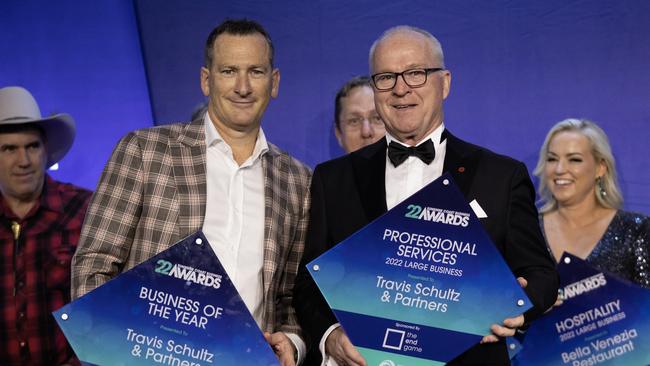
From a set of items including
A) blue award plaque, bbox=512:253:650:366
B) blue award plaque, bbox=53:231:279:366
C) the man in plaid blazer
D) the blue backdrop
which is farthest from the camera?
the blue backdrop

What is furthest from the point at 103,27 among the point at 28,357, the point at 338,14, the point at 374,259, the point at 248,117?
the point at 374,259

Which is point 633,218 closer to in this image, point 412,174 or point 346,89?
point 346,89

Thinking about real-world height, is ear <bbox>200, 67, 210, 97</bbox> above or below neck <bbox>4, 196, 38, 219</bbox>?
above

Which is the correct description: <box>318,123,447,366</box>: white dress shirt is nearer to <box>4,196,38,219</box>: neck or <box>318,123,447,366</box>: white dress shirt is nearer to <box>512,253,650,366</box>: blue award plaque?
<box>512,253,650,366</box>: blue award plaque

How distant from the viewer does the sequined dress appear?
13.7 feet

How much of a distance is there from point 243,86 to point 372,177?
539mm

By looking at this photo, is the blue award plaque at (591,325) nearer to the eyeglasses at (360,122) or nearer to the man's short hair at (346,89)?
the eyeglasses at (360,122)

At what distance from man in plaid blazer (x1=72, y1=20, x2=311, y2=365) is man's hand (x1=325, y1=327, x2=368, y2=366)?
0.19 metres

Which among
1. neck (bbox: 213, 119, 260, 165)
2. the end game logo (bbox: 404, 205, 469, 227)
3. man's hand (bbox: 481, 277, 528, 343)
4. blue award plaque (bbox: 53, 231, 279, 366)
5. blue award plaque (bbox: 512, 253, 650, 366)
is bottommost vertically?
blue award plaque (bbox: 512, 253, 650, 366)

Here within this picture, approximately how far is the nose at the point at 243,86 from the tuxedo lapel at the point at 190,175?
0.22 meters

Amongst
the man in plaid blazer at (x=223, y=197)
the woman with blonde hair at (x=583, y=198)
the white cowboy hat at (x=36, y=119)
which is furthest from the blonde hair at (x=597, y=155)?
the white cowboy hat at (x=36, y=119)

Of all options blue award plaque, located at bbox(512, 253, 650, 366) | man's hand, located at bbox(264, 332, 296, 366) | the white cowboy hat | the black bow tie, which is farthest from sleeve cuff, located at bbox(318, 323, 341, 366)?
the white cowboy hat

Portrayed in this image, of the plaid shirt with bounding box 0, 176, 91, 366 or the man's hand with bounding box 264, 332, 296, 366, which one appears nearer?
the man's hand with bounding box 264, 332, 296, 366

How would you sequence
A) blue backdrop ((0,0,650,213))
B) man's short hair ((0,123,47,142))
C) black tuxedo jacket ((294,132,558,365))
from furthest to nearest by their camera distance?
blue backdrop ((0,0,650,213)), man's short hair ((0,123,47,142)), black tuxedo jacket ((294,132,558,365))
